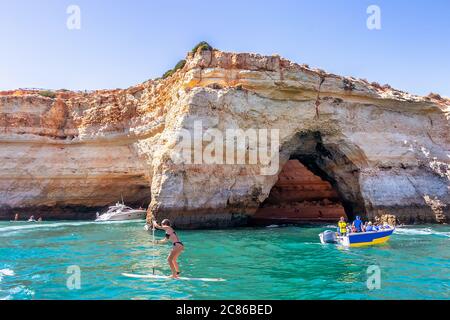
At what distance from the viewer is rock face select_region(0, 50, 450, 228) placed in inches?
903

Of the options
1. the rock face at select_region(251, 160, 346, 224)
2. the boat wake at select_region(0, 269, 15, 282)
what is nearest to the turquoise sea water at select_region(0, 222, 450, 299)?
the boat wake at select_region(0, 269, 15, 282)

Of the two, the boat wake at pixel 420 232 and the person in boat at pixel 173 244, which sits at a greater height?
the person in boat at pixel 173 244

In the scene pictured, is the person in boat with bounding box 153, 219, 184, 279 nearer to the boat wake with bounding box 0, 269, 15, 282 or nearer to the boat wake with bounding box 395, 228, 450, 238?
the boat wake with bounding box 0, 269, 15, 282

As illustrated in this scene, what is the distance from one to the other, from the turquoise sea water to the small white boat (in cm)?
923

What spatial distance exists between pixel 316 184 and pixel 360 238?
1827 centimetres

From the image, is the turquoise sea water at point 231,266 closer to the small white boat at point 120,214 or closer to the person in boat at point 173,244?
the person in boat at point 173,244

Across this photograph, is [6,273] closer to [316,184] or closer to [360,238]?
[360,238]

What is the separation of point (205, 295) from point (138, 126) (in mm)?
22146

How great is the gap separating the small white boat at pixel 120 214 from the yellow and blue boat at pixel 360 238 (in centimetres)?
1759

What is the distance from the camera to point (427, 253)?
14594mm

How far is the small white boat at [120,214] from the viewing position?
29.7m

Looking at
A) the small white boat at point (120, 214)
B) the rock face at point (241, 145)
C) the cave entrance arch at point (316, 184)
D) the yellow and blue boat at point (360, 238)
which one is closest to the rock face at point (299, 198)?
the cave entrance arch at point (316, 184)

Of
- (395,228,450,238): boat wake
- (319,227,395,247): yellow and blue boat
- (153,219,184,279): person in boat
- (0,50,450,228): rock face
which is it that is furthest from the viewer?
(0,50,450,228): rock face

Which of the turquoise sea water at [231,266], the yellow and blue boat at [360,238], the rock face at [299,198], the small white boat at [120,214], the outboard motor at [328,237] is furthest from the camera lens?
the rock face at [299,198]
